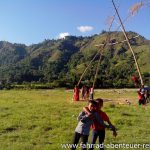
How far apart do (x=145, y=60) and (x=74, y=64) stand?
30.2 m

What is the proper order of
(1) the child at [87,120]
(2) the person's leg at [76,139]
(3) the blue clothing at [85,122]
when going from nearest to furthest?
1. (1) the child at [87,120]
2. (3) the blue clothing at [85,122]
3. (2) the person's leg at [76,139]

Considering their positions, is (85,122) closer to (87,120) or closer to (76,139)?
(87,120)

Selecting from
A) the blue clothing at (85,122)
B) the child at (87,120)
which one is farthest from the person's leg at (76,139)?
the blue clothing at (85,122)

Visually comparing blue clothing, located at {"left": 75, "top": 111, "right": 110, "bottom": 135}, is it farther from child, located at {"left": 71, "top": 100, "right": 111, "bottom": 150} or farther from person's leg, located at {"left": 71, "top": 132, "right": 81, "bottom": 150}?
person's leg, located at {"left": 71, "top": 132, "right": 81, "bottom": 150}

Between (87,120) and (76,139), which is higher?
(87,120)

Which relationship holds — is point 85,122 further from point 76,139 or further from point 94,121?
point 76,139

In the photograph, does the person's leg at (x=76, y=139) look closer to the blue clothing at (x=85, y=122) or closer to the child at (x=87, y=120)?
the child at (x=87, y=120)

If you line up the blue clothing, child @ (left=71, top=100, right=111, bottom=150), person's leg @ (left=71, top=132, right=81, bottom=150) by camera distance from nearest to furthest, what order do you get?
child @ (left=71, top=100, right=111, bottom=150) < the blue clothing < person's leg @ (left=71, top=132, right=81, bottom=150)

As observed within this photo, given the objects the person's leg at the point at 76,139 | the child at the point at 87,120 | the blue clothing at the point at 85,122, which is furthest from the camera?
the person's leg at the point at 76,139

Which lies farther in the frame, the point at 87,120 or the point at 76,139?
the point at 76,139

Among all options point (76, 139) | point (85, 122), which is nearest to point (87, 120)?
point (85, 122)

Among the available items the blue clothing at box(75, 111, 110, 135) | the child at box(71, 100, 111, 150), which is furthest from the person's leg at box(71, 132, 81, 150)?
the blue clothing at box(75, 111, 110, 135)

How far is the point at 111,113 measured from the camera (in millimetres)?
20156

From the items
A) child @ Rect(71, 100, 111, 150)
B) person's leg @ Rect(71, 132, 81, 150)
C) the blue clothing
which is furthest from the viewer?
person's leg @ Rect(71, 132, 81, 150)
